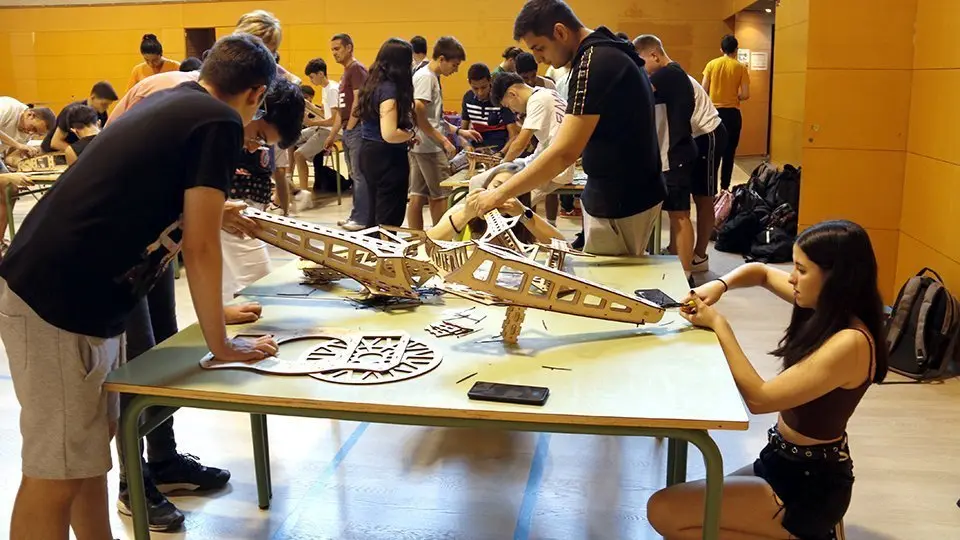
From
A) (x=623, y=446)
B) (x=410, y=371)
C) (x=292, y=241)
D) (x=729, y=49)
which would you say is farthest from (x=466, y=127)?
(x=410, y=371)

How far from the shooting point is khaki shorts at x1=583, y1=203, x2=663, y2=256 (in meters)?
2.92

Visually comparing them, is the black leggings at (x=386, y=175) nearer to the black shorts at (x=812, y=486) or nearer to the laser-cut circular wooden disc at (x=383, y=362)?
the laser-cut circular wooden disc at (x=383, y=362)

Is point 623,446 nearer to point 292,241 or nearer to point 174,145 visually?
point 292,241

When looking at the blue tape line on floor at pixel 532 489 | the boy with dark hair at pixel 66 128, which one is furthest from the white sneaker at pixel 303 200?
the blue tape line on floor at pixel 532 489

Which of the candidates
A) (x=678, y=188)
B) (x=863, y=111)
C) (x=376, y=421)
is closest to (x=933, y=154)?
(x=863, y=111)

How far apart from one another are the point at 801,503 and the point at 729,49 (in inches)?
Result: 268

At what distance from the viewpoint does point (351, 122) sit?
17.1ft

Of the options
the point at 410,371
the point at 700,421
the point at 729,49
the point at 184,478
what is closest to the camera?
the point at 700,421

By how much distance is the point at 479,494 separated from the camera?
2742 mm

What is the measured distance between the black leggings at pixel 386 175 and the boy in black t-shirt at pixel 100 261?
2.77m

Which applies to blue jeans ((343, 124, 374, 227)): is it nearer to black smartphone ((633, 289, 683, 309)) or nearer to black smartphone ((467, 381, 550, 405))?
black smartphone ((633, 289, 683, 309))

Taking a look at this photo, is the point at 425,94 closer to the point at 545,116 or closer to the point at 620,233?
the point at 545,116

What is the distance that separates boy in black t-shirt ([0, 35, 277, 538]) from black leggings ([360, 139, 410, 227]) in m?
2.77

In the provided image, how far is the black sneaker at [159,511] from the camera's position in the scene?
98.6 inches
